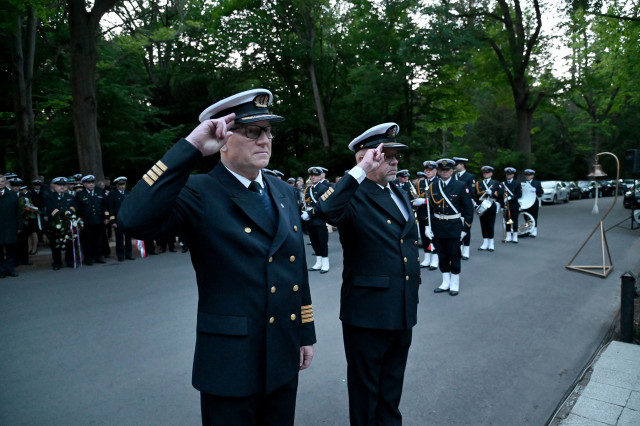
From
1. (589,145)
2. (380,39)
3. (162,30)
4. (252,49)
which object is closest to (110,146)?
(162,30)

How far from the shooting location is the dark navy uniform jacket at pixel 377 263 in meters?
3.09

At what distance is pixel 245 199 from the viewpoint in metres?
2.08

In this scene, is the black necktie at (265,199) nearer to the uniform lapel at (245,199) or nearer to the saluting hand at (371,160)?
the uniform lapel at (245,199)

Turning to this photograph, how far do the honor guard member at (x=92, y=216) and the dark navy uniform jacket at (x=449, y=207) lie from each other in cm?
885

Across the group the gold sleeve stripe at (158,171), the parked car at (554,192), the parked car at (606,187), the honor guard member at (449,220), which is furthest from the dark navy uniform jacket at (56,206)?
the parked car at (606,187)

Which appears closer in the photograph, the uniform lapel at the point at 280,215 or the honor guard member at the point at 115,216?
the uniform lapel at the point at 280,215

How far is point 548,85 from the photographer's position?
25.8 m

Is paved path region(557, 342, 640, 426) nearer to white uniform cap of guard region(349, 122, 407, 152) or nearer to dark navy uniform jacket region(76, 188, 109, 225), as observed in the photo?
white uniform cap of guard region(349, 122, 407, 152)

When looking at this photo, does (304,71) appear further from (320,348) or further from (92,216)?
(320,348)

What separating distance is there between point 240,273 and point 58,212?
1071 cm

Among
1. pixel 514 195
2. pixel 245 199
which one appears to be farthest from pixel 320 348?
pixel 514 195

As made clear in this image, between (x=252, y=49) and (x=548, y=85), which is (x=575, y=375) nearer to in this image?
(x=252, y=49)

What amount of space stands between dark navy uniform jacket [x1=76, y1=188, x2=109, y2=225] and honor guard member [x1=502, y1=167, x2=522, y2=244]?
11866 millimetres

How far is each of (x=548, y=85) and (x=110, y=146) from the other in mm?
24772
